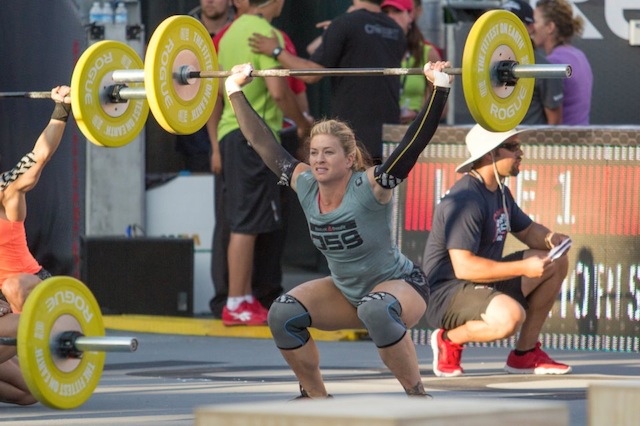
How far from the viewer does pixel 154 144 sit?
36.2 ft

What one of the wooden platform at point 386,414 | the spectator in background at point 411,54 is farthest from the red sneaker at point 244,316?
the wooden platform at point 386,414

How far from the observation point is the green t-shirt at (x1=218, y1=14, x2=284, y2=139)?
8836 millimetres

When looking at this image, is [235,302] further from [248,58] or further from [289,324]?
[289,324]

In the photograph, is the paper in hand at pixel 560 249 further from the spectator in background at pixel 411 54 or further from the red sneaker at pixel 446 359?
the spectator in background at pixel 411 54

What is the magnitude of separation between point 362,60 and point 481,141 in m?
1.58

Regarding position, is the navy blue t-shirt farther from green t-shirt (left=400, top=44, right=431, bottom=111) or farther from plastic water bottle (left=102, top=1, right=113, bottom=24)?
plastic water bottle (left=102, top=1, right=113, bottom=24)

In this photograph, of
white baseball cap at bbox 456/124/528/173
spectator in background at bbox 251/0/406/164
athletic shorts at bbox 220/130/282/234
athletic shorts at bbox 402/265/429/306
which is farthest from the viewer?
athletic shorts at bbox 220/130/282/234

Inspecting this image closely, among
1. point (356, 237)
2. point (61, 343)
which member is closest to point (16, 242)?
point (61, 343)

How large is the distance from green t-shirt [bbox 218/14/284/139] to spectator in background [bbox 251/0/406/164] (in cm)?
7

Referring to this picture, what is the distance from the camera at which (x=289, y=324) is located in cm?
602

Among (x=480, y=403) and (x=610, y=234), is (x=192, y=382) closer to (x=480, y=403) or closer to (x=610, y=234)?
(x=610, y=234)

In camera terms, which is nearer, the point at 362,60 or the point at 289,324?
the point at 289,324

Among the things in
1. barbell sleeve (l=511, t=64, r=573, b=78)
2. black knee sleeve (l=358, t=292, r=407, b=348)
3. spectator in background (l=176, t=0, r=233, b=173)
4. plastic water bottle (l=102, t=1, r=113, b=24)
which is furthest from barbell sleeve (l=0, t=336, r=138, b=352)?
spectator in background (l=176, t=0, r=233, b=173)

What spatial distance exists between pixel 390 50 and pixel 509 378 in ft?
8.49
